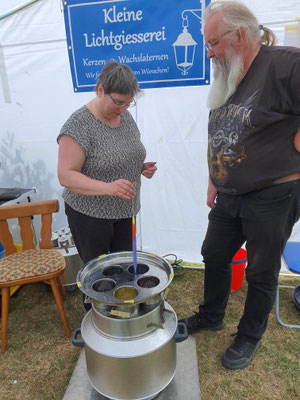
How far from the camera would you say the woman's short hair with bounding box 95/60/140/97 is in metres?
1.38

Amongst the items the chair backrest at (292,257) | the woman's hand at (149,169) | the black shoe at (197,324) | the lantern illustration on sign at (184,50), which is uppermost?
the lantern illustration on sign at (184,50)

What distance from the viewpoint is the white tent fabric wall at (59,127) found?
2.39 metres

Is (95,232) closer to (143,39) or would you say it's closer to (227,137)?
(227,137)

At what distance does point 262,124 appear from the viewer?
4.49 ft

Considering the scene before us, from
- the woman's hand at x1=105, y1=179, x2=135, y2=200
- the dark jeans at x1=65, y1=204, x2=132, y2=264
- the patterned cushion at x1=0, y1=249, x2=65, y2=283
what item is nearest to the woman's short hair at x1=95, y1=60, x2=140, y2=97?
the woman's hand at x1=105, y1=179, x2=135, y2=200

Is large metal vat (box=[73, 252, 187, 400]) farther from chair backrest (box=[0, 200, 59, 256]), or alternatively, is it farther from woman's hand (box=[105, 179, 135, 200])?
chair backrest (box=[0, 200, 59, 256])

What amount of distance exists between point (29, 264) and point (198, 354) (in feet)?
4.37

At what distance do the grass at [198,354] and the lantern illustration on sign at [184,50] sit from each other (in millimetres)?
1895

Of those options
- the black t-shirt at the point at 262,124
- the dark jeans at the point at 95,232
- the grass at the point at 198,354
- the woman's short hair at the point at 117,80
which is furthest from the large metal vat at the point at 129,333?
the woman's short hair at the point at 117,80

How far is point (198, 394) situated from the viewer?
165 cm

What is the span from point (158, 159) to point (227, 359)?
163 centimetres

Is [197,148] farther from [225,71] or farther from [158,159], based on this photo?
[225,71]

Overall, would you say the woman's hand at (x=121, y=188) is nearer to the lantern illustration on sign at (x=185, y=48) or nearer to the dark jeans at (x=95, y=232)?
the dark jeans at (x=95, y=232)

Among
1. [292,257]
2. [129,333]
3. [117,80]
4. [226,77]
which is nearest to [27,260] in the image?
[129,333]
